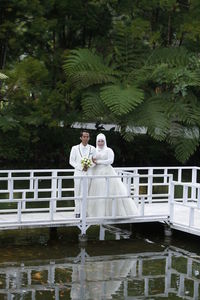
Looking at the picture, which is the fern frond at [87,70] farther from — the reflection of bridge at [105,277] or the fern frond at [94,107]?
the reflection of bridge at [105,277]

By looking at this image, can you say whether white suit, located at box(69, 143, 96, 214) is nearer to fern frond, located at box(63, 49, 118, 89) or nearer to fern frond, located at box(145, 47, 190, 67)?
fern frond, located at box(63, 49, 118, 89)

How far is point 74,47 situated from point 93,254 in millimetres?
15734

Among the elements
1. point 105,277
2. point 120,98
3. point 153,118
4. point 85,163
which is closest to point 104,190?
point 85,163

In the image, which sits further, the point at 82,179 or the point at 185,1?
the point at 185,1

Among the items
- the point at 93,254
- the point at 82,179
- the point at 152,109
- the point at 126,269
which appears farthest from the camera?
the point at 152,109

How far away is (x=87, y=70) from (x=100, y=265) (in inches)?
464

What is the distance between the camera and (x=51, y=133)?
22.9 meters

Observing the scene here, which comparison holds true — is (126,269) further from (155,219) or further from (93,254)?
(155,219)

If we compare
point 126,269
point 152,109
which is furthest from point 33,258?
point 152,109

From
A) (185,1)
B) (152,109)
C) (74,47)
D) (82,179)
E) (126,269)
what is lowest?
(126,269)

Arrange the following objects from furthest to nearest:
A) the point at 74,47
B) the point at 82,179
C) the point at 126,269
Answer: the point at 74,47 < the point at 82,179 < the point at 126,269

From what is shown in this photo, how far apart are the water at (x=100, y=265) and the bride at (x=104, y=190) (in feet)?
1.57

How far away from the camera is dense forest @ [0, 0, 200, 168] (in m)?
20.1

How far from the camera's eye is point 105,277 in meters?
8.45
